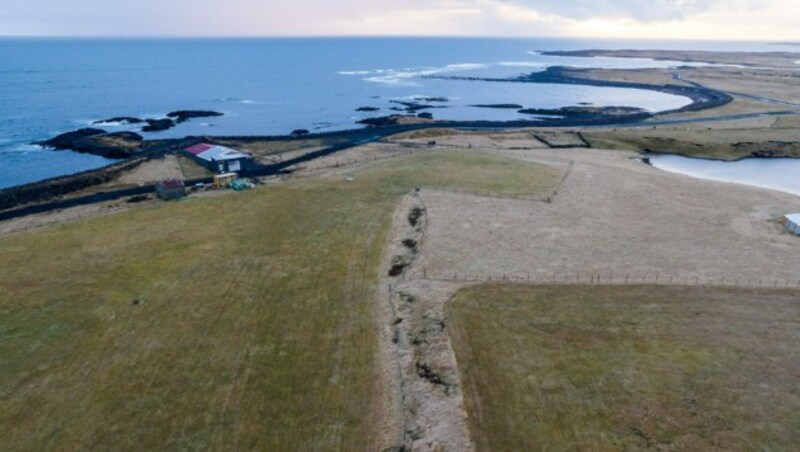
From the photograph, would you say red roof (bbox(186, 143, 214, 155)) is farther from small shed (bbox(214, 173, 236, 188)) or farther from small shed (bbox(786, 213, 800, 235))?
small shed (bbox(786, 213, 800, 235))

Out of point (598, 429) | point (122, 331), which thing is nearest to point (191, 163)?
point (122, 331)

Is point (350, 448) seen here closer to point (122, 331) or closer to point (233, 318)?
point (233, 318)

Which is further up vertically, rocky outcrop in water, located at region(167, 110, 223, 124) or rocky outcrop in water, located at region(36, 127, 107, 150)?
rocky outcrop in water, located at region(167, 110, 223, 124)

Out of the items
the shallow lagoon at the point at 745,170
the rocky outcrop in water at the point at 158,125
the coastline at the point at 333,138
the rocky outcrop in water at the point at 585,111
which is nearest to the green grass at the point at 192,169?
the coastline at the point at 333,138

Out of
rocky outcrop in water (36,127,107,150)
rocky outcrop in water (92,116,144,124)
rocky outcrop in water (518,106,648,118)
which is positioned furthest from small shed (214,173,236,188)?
rocky outcrop in water (518,106,648,118)

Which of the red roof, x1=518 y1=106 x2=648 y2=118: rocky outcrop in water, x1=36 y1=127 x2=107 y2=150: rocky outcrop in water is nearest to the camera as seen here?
the red roof

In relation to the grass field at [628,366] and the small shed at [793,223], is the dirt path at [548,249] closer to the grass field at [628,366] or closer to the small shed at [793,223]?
the small shed at [793,223]
